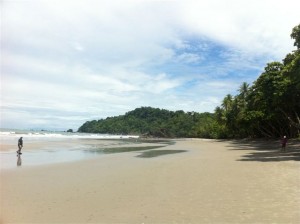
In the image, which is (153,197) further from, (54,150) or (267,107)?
Answer: (267,107)

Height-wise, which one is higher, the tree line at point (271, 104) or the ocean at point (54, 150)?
the tree line at point (271, 104)

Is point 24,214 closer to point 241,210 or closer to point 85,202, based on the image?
point 85,202

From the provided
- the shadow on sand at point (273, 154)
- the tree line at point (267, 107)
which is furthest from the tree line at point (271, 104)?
the shadow on sand at point (273, 154)

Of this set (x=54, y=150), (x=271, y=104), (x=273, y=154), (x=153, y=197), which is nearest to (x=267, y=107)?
(x=271, y=104)

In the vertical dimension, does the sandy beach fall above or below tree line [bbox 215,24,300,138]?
below

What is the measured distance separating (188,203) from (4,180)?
8.70 meters

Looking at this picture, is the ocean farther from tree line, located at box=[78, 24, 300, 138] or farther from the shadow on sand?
tree line, located at box=[78, 24, 300, 138]

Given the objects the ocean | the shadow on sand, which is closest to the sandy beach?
the ocean

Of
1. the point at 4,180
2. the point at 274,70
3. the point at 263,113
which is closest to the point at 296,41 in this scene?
the point at 274,70

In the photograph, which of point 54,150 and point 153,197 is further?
point 54,150

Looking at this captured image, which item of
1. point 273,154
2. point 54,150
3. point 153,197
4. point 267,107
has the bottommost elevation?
point 153,197

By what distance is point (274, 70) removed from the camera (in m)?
37.5

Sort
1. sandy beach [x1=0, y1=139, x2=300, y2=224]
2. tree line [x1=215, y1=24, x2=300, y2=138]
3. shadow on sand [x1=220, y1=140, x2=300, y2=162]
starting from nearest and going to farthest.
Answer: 1. sandy beach [x1=0, y1=139, x2=300, y2=224]
2. shadow on sand [x1=220, y1=140, x2=300, y2=162]
3. tree line [x1=215, y1=24, x2=300, y2=138]

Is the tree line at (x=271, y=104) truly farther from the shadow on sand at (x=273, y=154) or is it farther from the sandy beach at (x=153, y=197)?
the sandy beach at (x=153, y=197)
